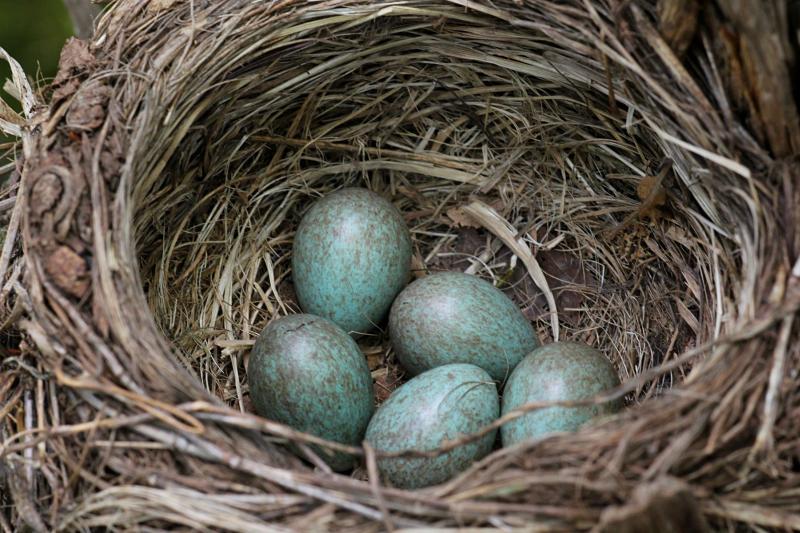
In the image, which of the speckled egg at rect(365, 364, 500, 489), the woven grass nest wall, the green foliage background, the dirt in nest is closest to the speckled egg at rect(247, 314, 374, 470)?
the speckled egg at rect(365, 364, 500, 489)

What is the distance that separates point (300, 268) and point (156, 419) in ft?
2.55

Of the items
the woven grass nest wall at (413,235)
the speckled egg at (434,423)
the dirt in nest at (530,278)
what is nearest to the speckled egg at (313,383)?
the speckled egg at (434,423)

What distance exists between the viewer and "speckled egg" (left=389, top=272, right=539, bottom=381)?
2.10 meters

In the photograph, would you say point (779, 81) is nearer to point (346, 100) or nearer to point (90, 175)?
point (346, 100)

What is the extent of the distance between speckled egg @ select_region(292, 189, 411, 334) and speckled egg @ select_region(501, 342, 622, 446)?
0.44m

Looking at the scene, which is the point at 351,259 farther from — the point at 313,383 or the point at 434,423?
the point at 434,423

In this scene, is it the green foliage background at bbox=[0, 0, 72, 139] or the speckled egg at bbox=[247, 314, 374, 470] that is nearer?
the speckled egg at bbox=[247, 314, 374, 470]

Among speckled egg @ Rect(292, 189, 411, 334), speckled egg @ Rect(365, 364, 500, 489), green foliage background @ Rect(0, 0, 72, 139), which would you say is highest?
green foliage background @ Rect(0, 0, 72, 139)

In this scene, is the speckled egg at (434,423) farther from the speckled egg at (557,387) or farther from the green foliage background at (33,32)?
the green foliage background at (33,32)

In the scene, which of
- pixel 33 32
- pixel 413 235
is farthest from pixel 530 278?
pixel 33 32

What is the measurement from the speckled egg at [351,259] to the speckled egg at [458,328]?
9 centimetres

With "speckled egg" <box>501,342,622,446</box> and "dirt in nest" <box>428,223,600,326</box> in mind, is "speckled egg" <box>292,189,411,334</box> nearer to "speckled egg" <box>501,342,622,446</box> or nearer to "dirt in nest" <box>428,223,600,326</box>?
"dirt in nest" <box>428,223,600,326</box>

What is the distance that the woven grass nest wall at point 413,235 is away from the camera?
1475mm

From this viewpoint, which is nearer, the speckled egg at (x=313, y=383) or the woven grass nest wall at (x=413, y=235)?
the woven grass nest wall at (x=413, y=235)
